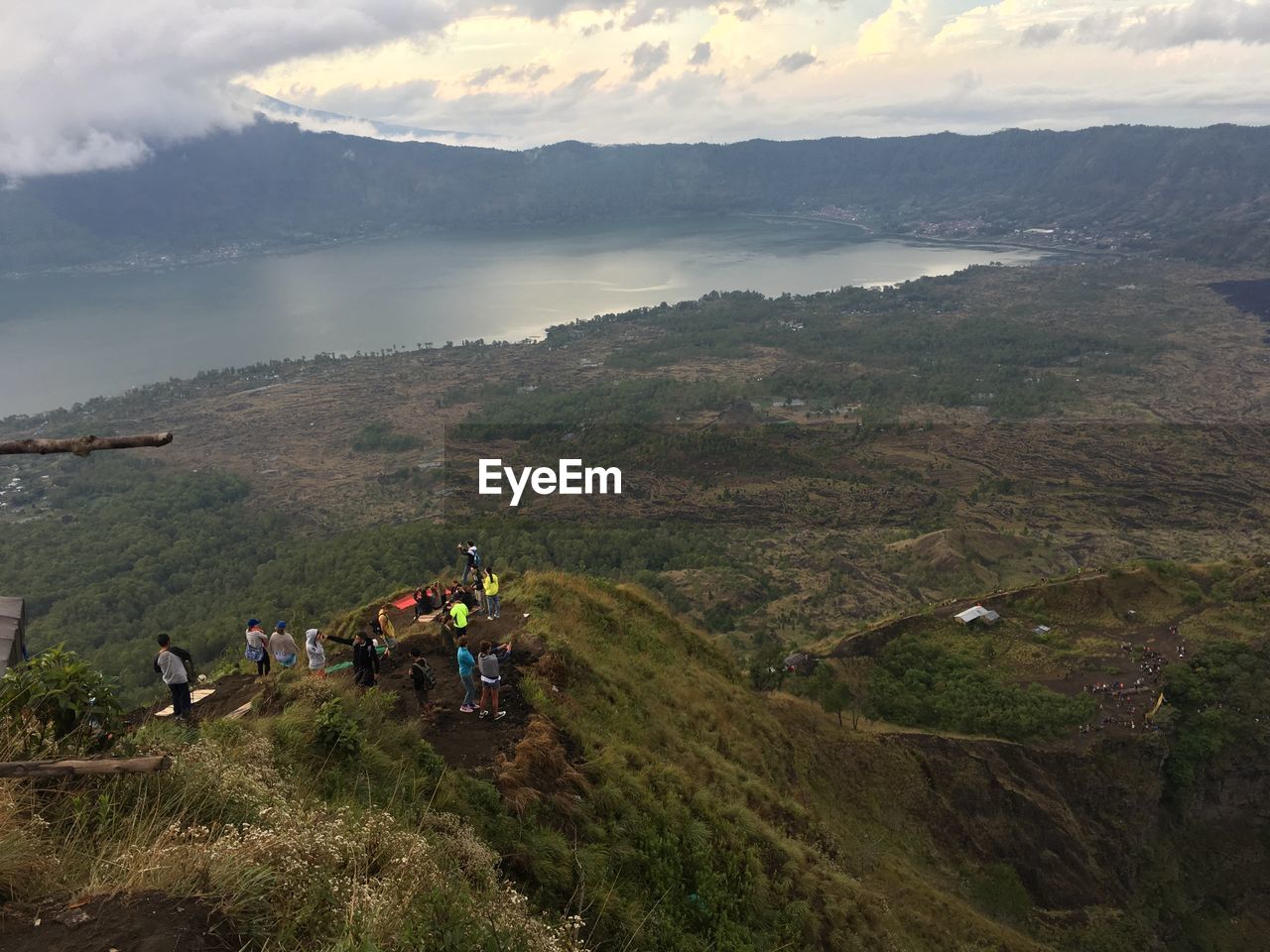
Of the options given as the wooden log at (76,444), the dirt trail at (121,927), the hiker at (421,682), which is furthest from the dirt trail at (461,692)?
the wooden log at (76,444)

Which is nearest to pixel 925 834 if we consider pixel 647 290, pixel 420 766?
pixel 420 766

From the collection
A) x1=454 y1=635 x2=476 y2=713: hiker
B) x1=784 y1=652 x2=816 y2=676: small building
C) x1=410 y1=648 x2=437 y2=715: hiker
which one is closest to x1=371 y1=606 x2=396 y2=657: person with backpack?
x1=410 y1=648 x2=437 y2=715: hiker

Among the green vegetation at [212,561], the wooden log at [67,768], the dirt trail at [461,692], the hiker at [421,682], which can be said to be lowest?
the green vegetation at [212,561]

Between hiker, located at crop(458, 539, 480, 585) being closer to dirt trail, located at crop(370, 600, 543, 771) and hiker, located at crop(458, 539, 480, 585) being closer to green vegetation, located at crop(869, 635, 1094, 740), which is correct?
dirt trail, located at crop(370, 600, 543, 771)

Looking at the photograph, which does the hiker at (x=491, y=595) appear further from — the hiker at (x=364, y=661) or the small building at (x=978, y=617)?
the small building at (x=978, y=617)

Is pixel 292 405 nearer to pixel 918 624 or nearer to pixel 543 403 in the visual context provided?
pixel 543 403

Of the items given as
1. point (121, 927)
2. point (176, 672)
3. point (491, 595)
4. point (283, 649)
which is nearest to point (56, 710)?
point (121, 927)
